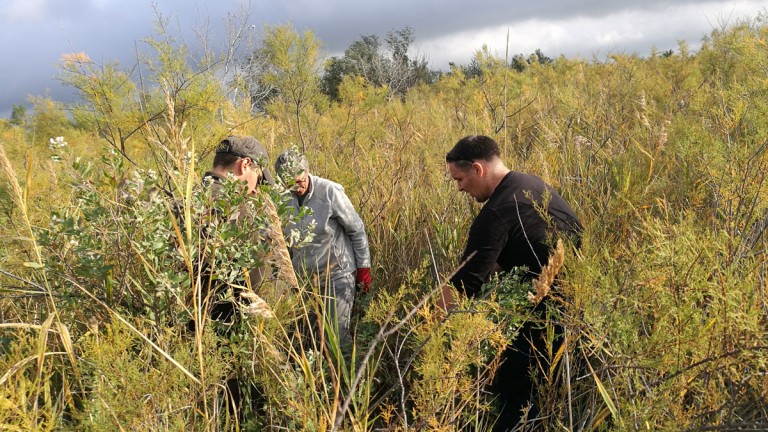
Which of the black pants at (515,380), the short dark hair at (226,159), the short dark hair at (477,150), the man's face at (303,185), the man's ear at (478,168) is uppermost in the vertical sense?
the short dark hair at (226,159)

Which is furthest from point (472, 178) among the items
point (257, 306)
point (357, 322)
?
point (257, 306)

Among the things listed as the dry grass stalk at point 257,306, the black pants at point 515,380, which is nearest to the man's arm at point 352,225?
the black pants at point 515,380

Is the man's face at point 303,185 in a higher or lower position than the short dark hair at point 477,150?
lower

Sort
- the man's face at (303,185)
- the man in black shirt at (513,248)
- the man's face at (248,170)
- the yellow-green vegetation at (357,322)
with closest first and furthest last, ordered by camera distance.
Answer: the yellow-green vegetation at (357,322), the man in black shirt at (513,248), the man's face at (248,170), the man's face at (303,185)

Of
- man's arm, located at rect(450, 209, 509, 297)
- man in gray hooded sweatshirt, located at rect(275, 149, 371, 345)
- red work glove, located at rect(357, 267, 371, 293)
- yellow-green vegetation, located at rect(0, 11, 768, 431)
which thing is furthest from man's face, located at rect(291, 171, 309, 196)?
man's arm, located at rect(450, 209, 509, 297)

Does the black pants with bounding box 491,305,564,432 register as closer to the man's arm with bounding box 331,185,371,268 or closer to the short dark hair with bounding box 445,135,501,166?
the short dark hair with bounding box 445,135,501,166

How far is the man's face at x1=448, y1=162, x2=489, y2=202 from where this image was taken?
101 inches

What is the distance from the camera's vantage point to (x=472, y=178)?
2600 mm

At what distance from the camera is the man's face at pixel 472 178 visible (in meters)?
2.57

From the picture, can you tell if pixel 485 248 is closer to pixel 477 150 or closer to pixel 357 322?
pixel 477 150

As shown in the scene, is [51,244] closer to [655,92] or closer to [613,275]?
[613,275]

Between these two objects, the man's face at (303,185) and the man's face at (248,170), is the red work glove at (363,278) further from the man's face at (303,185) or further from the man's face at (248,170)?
the man's face at (248,170)

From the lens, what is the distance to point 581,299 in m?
1.33

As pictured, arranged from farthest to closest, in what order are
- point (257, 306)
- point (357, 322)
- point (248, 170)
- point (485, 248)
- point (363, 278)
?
point (363, 278)
point (248, 170)
point (485, 248)
point (357, 322)
point (257, 306)
